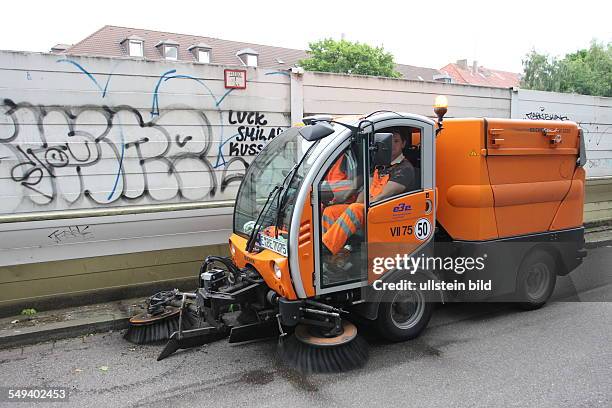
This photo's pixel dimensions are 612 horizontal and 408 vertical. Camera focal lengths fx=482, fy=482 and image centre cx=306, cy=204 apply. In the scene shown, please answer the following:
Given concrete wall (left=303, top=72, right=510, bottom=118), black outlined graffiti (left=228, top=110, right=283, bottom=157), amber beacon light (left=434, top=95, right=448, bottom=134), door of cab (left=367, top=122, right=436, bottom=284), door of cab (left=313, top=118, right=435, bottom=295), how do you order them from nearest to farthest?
door of cab (left=313, top=118, right=435, bottom=295) < door of cab (left=367, top=122, right=436, bottom=284) < amber beacon light (left=434, top=95, right=448, bottom=134) < black outlined graffiti (left=228, top=110, right=283, bottom=157) < concrete wall (left=303, top=72, right=510, bottom=118)

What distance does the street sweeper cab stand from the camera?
396 centimetres

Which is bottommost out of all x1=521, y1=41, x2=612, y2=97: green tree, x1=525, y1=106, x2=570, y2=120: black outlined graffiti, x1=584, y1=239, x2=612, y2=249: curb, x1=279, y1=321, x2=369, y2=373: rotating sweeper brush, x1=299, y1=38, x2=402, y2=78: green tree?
x1=584, y1=239, x2=612, y2=249: curb

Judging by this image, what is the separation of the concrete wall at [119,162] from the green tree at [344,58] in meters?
36.0

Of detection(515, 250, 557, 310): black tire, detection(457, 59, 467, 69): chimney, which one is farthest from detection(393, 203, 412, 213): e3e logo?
detection(457, 59, 467, 69): chimney

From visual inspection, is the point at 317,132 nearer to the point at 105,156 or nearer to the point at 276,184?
the point at 276,184

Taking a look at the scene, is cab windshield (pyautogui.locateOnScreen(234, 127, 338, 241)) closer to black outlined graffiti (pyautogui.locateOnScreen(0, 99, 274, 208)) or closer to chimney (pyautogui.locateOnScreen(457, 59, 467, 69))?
black outlined graffiti (pyautogui.locateOnScreen(0, 99, 274, 208))

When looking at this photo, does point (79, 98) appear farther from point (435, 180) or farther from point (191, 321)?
point (435, 180)

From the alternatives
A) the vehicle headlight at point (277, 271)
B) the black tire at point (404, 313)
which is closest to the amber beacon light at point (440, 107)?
the black tire at point (404, 313)

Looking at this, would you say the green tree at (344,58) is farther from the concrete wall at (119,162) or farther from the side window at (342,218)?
the side window at (342,218)

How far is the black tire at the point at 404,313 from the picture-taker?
14.4 ft

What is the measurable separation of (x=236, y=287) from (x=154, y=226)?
2.14m

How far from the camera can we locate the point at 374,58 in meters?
41.8

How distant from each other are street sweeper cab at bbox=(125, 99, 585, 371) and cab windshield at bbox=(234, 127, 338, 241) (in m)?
0.02
